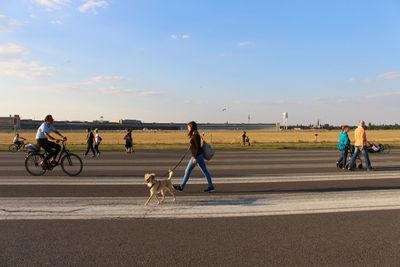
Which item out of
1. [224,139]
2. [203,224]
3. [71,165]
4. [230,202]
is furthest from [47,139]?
[224,139]

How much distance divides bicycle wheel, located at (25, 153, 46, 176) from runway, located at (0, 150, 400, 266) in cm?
223

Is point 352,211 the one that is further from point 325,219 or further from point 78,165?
point 78,165

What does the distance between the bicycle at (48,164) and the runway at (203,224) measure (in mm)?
2167

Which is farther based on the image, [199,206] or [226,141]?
[226,141]

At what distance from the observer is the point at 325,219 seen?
728 centimetres

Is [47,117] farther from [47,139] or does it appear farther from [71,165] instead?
[71,165]

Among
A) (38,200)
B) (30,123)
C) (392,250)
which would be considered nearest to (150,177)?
(38,200)

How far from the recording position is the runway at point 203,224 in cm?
527

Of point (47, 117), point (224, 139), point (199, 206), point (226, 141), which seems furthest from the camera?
point (224, 139)

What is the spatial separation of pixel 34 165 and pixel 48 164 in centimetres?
49

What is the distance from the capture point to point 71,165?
13.8 metres

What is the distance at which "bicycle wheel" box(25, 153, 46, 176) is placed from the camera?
13.7m

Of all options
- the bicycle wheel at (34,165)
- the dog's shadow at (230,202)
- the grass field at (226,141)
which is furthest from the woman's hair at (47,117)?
the grass field at (226,141)

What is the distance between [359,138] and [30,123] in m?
160
